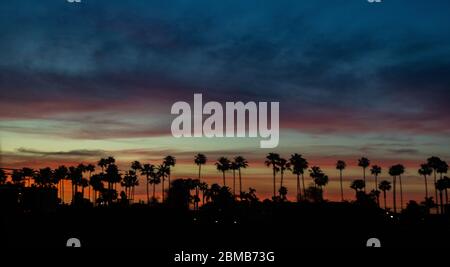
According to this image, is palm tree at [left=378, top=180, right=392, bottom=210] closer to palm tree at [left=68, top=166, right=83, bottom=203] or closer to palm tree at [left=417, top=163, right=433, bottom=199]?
palm tree at [left=417, top=163, right=433, bottom=199]

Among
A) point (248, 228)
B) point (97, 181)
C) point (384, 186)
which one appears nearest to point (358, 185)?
point (384, 186)

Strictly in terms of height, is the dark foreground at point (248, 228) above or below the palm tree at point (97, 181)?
below

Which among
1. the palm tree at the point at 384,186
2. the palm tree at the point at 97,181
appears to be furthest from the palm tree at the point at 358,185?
the palm tree at the point at 97,181

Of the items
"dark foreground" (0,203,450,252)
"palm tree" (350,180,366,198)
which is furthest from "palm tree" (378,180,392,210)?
"dark foreground" (0,203,450,252)

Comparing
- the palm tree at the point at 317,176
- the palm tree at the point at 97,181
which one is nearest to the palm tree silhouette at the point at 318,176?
the palm tree at the point at 317,176

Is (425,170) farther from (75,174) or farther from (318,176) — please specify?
(75,174)

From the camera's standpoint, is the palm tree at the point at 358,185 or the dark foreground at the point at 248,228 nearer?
the dark foreground at the point at 248,228

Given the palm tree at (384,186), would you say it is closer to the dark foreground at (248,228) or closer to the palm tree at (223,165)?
the palm tree at (223,165)
